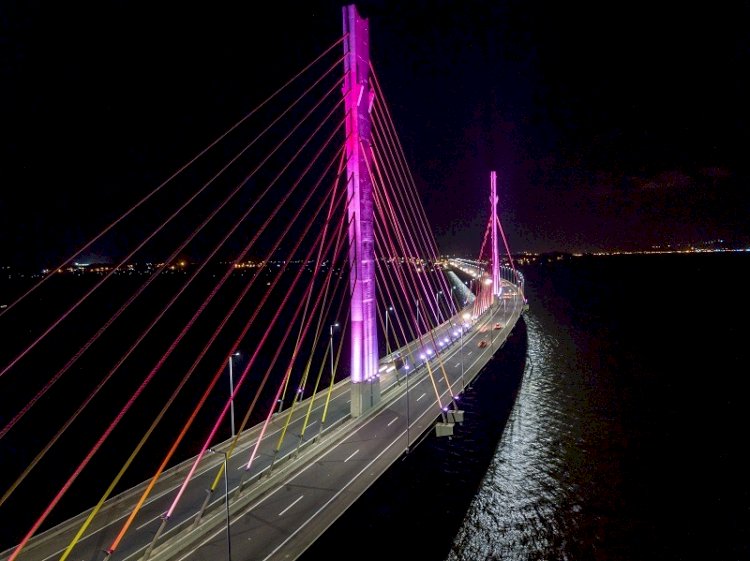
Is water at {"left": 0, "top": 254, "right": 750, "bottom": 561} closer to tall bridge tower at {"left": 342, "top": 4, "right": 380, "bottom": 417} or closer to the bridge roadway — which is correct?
the bridge roadway

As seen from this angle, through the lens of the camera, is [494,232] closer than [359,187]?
No

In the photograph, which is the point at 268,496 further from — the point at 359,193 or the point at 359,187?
the point at 359,187

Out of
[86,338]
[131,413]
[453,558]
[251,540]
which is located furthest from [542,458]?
[86,338]

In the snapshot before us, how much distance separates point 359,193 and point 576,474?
2008 cm

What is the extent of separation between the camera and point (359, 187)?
2511 centimetres

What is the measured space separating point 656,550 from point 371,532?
40.7 ft

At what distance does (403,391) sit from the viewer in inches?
1241

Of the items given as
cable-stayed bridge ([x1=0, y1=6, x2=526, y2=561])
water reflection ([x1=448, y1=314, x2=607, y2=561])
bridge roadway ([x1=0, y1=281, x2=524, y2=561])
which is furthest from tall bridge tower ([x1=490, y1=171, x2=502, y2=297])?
bridge roadway ([x1=0, y1=281, x2=524, y2=561])

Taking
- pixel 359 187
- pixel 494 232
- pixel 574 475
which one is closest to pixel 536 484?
pixel 574 475

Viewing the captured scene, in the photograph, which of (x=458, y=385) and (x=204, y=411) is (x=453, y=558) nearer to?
(x=458, y=385)

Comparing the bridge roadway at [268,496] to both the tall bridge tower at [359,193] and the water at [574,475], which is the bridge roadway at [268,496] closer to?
the water at [574,475]

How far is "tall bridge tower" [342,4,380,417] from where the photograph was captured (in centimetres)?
2470

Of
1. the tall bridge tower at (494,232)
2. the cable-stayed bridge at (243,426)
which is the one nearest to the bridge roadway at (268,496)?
the cable-stayed bridge at (243,426)

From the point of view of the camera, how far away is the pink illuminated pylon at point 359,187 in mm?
24703
